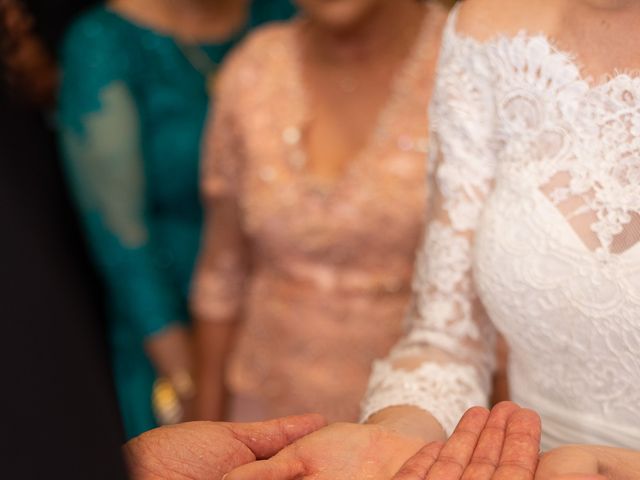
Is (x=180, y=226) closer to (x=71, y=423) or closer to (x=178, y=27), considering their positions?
(x=178, y=27)

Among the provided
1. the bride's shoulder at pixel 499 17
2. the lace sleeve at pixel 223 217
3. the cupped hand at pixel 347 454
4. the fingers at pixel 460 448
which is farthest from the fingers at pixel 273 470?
the lace sleeve at pixel 223 217

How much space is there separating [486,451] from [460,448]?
25 mm

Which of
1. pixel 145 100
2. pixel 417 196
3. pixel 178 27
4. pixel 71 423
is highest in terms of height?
pixel 178 27

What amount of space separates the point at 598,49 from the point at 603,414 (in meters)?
0.38

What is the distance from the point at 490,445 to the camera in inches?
35.6

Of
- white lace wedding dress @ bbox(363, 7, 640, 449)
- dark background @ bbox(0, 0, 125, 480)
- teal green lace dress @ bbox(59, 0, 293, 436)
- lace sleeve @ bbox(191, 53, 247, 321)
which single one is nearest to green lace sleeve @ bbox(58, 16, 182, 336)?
teal green lace dress @ bbox(59, 0, 293, 436)

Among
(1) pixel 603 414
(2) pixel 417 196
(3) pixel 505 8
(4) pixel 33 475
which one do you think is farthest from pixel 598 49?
(4) pixel 33 475

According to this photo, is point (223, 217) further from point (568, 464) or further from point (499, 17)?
point (568, 464)

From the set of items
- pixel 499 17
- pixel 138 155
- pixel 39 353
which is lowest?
pixel 39 353

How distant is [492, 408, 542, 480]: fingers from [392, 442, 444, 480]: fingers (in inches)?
2.5

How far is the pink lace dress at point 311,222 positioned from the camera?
63.8 inches

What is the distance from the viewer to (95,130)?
1979mm

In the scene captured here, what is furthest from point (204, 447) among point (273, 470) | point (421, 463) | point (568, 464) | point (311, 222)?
point (311, 222)

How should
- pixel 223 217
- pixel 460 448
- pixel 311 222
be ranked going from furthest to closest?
pixel 223 217 < pixel 311 222 < pixel 460 448
